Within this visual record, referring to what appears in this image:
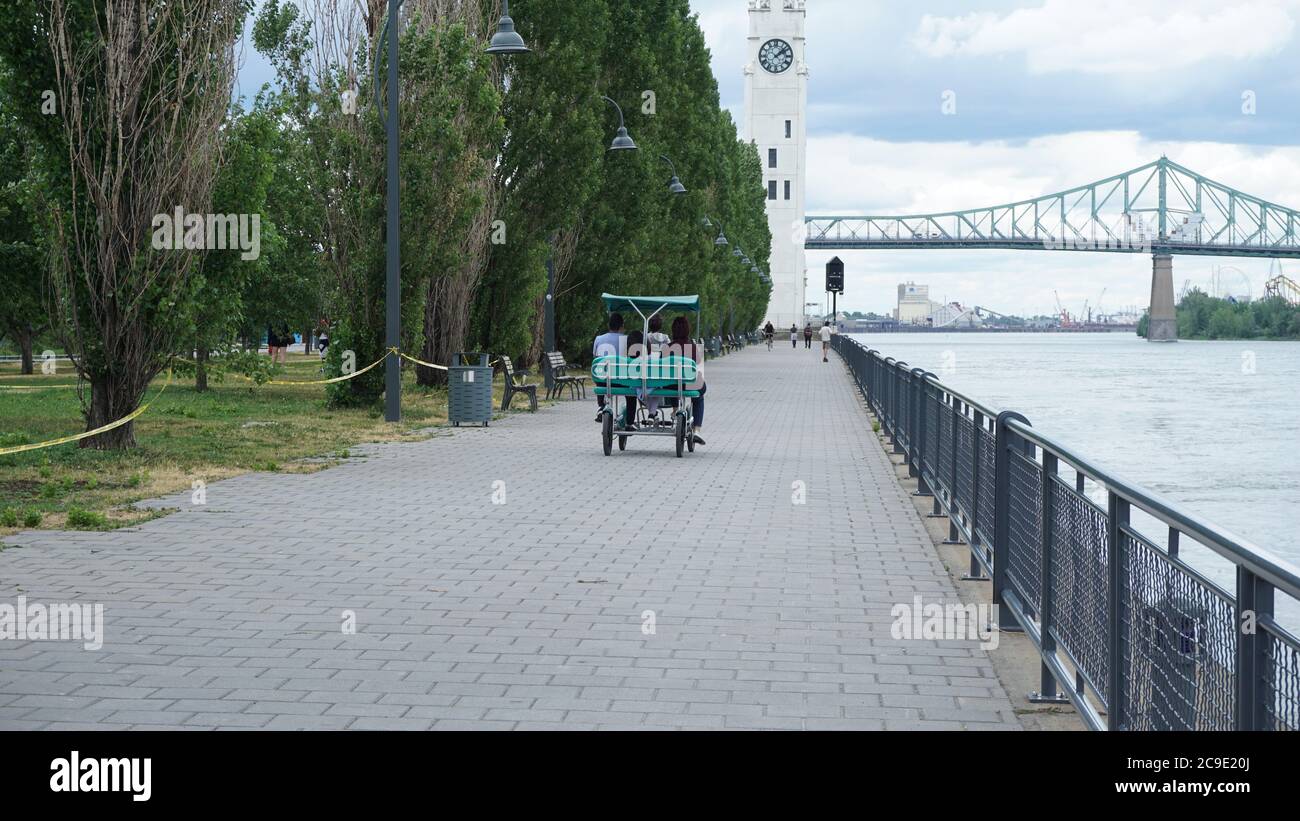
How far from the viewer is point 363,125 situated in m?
23.2

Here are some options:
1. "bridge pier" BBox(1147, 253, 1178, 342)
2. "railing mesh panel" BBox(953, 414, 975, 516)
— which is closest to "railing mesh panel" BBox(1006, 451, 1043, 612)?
"railing mesh panel" BBox(953, 414, 975, 516)

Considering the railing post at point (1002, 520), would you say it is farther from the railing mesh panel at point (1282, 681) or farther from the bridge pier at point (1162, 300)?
the bridge pier at point (1162, 300)

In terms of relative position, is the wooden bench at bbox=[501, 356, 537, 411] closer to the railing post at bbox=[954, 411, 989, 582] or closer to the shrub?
the shrub

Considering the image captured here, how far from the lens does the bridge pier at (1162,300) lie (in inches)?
4764

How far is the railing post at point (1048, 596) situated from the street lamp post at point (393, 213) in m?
15.1

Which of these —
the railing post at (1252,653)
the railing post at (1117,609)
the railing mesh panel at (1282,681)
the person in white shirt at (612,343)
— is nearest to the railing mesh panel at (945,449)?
the railing post at (1117,609)

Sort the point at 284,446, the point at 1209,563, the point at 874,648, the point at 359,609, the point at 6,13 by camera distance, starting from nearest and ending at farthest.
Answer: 1. the point at 1209,563
2. the point at 874,648
3. the point at 359,609
4. the point at 6,13
5. the point at 284,446

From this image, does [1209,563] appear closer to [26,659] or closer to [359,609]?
[359,609]

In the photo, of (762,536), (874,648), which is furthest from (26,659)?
(762,536)

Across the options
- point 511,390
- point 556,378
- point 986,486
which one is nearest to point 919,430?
point 986,486

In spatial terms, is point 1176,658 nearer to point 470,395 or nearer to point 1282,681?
point 1282,681

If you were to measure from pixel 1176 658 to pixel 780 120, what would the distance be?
124 metres

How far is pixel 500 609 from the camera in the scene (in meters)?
7.84

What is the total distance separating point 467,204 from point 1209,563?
18.8 metres
